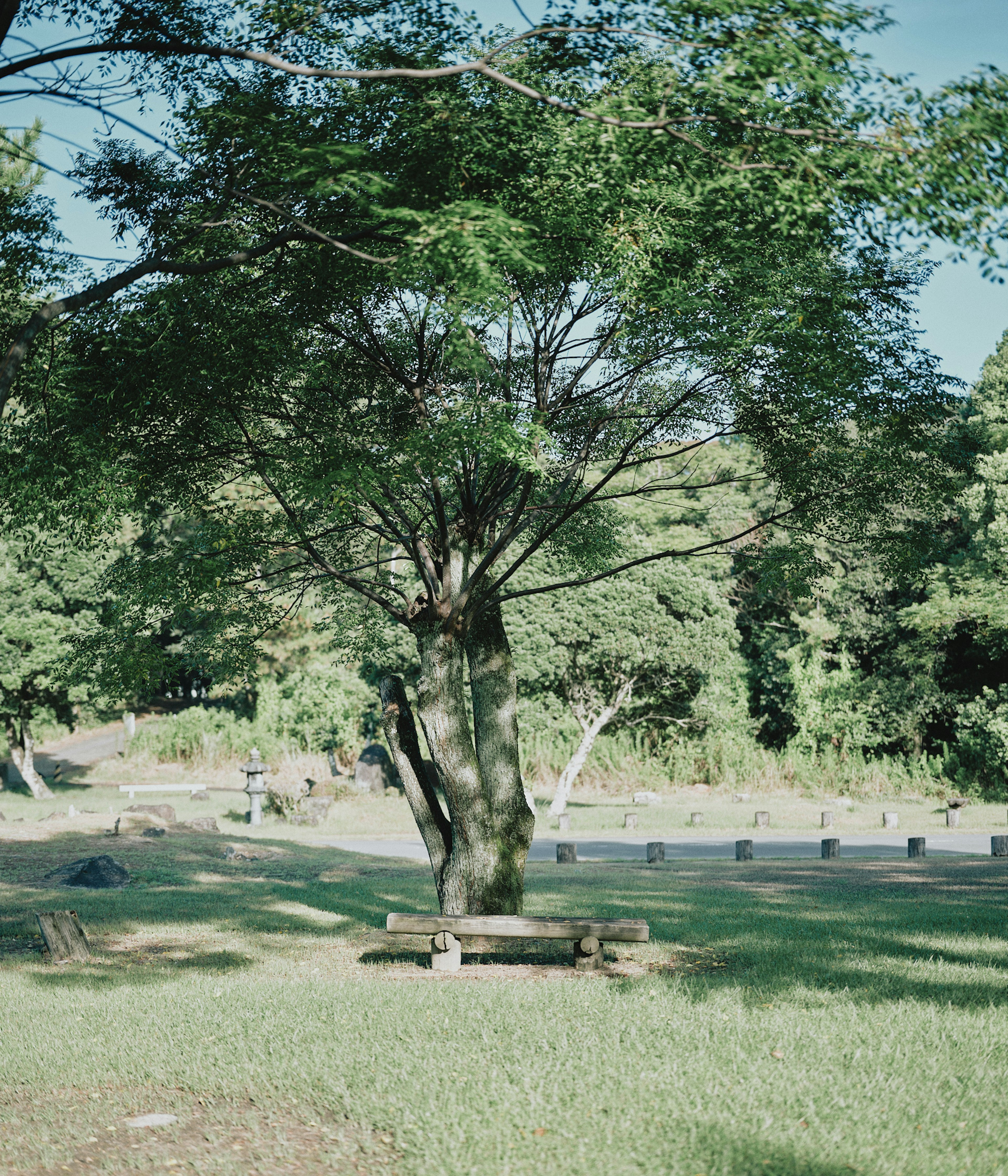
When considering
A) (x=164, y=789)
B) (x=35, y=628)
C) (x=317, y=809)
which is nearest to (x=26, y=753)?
(x=164, y=789)

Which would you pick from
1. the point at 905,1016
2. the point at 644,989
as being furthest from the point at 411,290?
the point at 905,1016

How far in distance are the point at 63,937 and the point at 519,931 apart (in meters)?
4.21

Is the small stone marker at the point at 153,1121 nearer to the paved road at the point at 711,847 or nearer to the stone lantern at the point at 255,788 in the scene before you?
the paved road at the point at 711,847

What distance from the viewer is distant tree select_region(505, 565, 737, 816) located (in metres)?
25.9

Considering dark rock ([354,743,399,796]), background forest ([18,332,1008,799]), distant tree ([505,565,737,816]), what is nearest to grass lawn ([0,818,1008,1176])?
background forest ([18,332,1008,799])

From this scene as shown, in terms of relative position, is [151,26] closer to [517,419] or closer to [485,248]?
[485,248]

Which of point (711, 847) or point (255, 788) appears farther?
point (255, 788)

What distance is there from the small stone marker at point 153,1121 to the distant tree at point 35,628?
903 inches

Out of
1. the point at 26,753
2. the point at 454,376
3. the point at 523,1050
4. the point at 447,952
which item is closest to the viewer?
the point at 523,1050

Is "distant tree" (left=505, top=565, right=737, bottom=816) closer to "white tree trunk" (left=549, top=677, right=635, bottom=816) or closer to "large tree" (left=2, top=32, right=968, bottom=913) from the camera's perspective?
"white tree trunk" (left=549, top=677, right=635, bottom=816)

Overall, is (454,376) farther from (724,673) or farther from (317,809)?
(724,673)

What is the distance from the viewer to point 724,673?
28766 mm

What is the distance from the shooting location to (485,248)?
6.21 meters

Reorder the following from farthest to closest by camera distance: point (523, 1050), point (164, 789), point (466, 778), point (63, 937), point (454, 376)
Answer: point (164, 789)
point (454, 376)
point (466, 778)
point (63, 937)
point (523, 1050)
